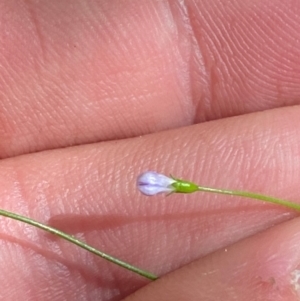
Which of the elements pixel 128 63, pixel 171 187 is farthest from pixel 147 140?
pixel 171 187

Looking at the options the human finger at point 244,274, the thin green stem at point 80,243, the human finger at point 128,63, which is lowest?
the human finger at point 244,274

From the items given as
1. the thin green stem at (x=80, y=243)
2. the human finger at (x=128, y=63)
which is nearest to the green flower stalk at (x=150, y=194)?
the thin green stem at (x=80, y=243)

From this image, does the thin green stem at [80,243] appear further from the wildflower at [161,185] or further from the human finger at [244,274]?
the wildflower at [161,185]

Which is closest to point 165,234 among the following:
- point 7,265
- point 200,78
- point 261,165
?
point 261,165

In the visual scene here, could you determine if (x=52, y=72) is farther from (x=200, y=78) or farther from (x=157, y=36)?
(x=200, y=78)

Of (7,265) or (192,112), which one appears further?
(192,112)
